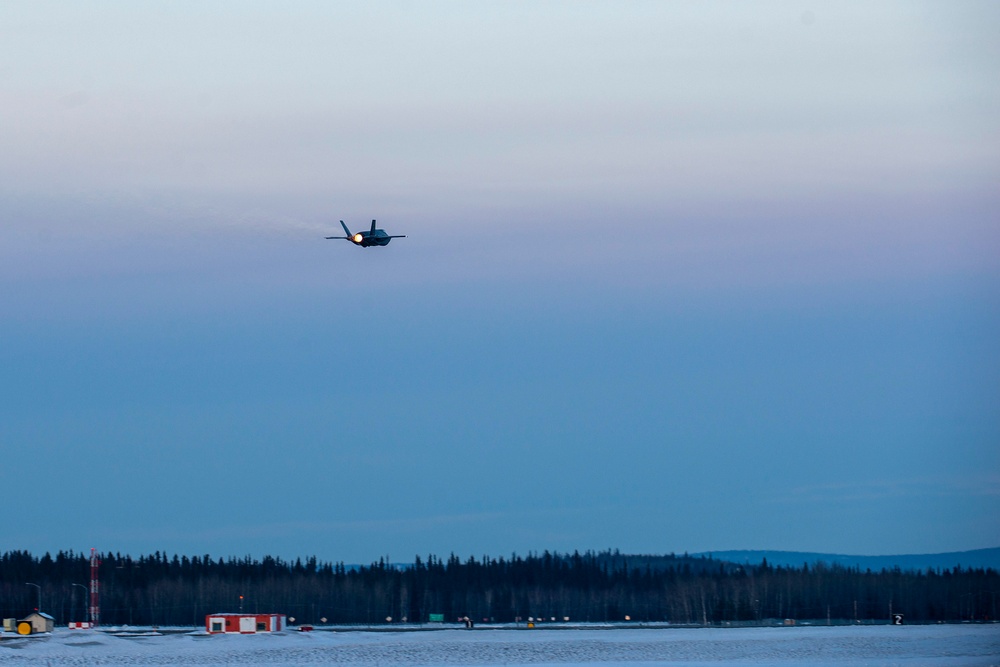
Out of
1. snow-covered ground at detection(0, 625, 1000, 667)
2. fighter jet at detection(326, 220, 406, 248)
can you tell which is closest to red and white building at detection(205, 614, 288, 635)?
snow-covered ground at detection(0, 625, 1000, 667)

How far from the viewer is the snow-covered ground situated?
303 ft

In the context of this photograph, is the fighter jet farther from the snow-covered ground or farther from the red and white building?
the red and white building

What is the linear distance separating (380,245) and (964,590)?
5523 inches

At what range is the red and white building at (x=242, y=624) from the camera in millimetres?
141250

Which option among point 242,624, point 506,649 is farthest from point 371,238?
point 242,624

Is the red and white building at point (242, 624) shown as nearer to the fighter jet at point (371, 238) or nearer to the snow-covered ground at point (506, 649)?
the snow-covered ground at point (506, 649)

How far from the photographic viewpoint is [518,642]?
4857 inches

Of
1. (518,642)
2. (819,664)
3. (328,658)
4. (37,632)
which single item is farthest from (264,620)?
(819,664)

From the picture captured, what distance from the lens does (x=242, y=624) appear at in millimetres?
141500

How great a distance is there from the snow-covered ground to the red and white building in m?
4.06

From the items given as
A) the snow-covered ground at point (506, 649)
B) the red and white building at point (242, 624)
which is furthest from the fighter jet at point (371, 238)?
the red and white building at point (242, 624)

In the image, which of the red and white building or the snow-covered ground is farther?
the red and white building

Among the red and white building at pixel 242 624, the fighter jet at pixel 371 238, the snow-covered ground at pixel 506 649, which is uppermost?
the fighter jet at pixel 371 238

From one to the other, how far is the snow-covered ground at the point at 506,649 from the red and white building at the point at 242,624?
4.06m
